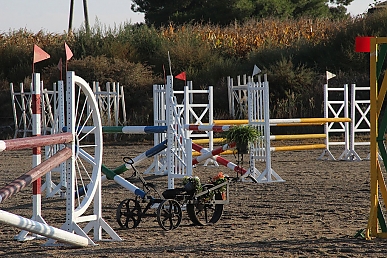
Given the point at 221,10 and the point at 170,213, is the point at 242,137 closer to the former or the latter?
the point at 170,213

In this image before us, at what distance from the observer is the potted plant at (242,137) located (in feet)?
29.9

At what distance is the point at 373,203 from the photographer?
631 cm

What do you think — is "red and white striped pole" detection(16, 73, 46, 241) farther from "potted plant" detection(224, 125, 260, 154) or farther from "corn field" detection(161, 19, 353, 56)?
"corn field" detection(161, 19, 353, 56)

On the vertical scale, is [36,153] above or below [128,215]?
above

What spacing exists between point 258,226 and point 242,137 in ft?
6.63

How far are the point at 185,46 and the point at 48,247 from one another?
21602 mm

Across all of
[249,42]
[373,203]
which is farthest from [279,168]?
[249,42]

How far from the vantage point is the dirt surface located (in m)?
5.82

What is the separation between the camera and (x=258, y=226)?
23.9 feet

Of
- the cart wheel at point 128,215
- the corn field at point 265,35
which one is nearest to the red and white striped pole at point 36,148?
the cart wheel at point 128,215

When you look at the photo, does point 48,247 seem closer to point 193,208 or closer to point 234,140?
point 193,208

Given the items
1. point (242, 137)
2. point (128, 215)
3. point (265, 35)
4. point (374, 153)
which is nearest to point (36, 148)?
point (128, 215)

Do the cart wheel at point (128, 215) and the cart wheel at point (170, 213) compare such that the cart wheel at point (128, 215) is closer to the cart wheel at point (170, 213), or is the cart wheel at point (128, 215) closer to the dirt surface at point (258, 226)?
the dirt surface at point (258, 226)

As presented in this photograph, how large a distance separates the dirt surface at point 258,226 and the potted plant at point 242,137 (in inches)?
28.6
